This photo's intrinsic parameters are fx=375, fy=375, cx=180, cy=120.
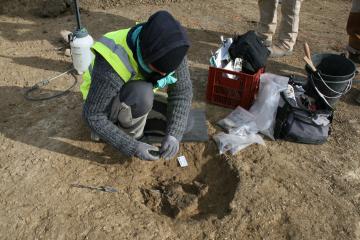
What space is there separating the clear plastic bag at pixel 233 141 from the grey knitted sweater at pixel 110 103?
45 cm

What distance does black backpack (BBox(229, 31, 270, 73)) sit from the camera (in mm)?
3334

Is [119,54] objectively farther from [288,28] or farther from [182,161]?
[288,28]

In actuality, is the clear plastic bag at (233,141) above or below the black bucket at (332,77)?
below

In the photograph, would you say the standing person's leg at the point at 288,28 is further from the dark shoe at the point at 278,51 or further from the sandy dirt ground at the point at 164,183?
the sandy dirt ground at the point at 164,183

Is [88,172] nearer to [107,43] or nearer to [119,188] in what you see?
[119,188]

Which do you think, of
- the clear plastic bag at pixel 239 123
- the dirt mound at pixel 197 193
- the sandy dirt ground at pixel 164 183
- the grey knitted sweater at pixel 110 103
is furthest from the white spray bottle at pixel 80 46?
the dirt mound at pixel 197 193

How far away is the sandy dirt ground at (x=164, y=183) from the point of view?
2.44 m

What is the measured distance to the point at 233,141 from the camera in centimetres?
308

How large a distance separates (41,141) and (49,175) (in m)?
0.43

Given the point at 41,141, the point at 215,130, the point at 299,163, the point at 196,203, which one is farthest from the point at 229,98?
the point at 41,141

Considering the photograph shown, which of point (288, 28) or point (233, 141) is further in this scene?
point (288, 28)

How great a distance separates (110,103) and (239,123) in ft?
4.19

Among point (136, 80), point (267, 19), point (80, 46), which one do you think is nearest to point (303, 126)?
point (136, 80)

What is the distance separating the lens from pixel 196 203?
269 centimetres
